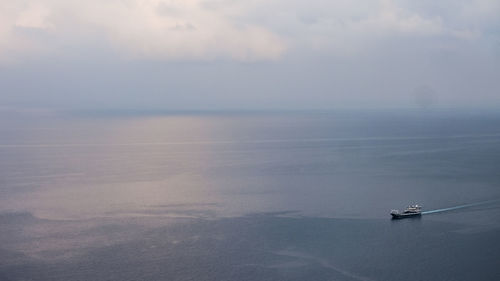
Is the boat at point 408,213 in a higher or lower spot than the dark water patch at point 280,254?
higher

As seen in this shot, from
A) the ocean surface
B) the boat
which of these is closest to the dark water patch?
the ocean surface

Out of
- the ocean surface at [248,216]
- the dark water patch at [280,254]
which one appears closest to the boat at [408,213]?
the ocean surface at [248,216]

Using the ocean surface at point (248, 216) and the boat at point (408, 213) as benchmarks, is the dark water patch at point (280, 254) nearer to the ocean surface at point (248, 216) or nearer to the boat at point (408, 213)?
the ocean surface at point (248, 216)

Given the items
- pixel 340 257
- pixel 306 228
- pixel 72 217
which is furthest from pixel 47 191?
pixel 340 257

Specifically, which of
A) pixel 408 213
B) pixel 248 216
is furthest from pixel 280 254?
pixel 408 213

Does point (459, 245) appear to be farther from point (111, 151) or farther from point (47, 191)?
point (111, 151)

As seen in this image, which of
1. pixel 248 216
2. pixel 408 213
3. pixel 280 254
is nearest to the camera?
pixel 280 254

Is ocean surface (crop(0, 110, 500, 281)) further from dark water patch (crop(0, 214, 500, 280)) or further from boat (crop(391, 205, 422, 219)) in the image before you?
boat (crop(391, 205, 422, 219))

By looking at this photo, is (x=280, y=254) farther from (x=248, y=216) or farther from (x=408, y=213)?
(x=408, y=213)
